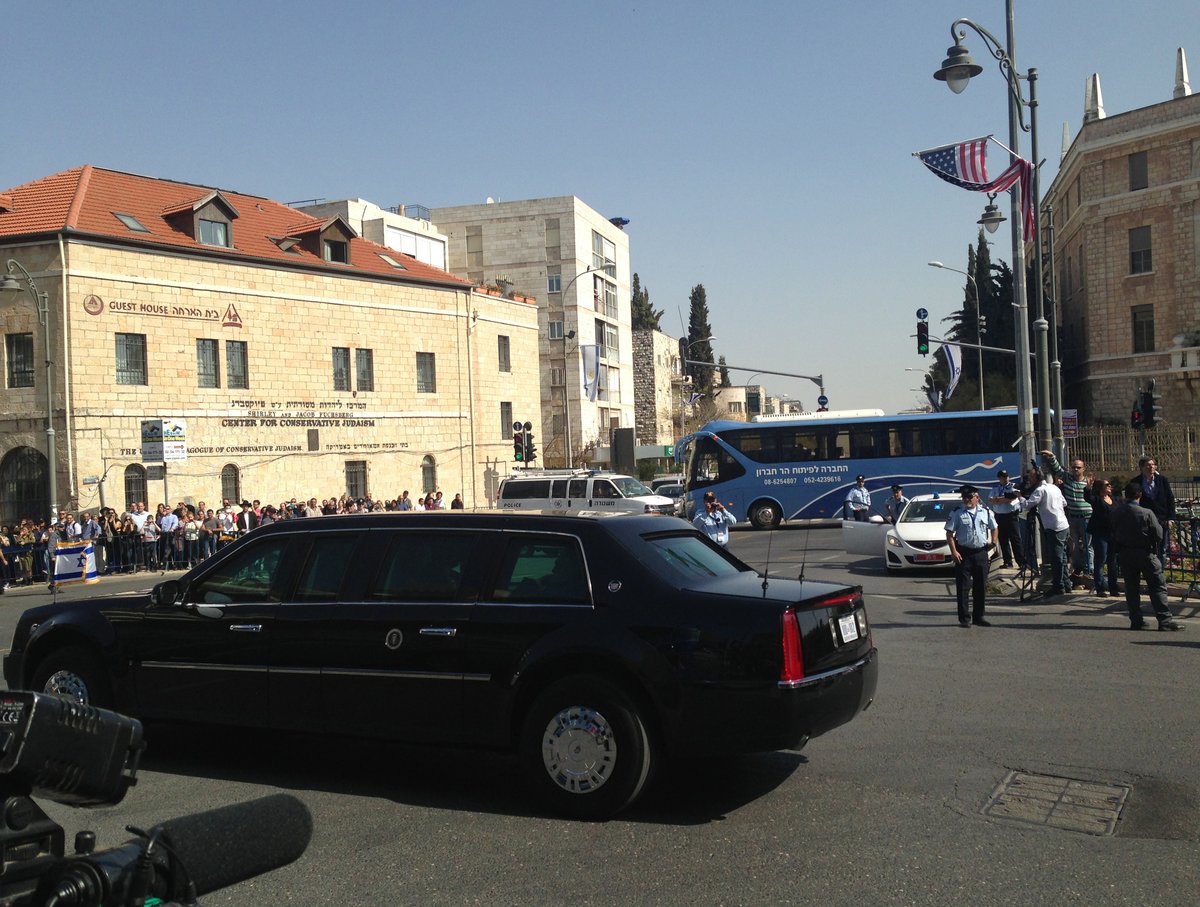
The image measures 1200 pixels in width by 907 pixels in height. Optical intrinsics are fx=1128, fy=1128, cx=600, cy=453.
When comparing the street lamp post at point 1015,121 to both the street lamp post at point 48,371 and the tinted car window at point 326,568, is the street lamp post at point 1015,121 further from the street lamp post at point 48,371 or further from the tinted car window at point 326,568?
the street lamp post at point 48,371

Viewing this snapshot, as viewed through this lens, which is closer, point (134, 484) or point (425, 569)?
point (425, 569)

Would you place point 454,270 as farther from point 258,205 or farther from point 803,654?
point 803,654

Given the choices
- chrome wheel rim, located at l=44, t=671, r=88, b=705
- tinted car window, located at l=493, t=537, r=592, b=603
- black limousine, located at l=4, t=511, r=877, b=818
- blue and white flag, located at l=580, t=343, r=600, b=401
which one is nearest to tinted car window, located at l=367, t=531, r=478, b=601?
black limousine, located at l=4, t=511, r=877, b=818

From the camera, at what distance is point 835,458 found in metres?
35.4

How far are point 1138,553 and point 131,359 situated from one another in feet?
98.1

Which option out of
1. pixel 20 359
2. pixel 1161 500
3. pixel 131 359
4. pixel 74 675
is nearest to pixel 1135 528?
pixel 1161 500

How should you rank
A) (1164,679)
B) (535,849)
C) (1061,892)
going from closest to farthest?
(1061,892), (535,849), (1164,679)

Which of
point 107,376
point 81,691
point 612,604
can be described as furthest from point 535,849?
point 107,376

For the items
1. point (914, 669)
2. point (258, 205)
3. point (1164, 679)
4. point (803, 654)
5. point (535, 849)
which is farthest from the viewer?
point (258, 205)

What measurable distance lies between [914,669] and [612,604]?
17.4 feet

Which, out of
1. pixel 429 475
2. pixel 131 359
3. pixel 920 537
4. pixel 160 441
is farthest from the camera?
pixel 429 475

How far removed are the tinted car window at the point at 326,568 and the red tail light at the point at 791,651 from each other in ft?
8.93

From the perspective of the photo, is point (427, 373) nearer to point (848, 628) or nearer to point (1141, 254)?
point (1141, 254)

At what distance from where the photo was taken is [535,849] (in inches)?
219
